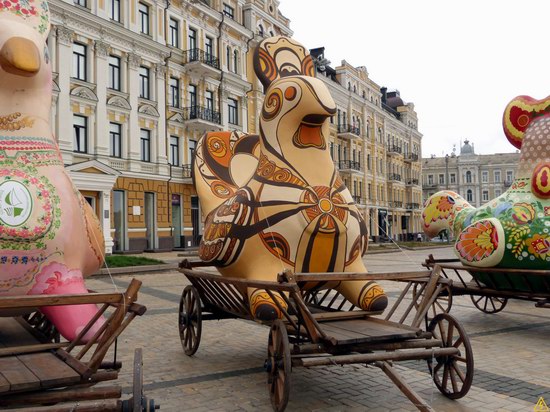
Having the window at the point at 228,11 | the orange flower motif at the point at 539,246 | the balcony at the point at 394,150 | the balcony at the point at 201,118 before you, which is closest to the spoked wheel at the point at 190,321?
the orange flower motif at the point at 539,246

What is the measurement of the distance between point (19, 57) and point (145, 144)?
21087mm

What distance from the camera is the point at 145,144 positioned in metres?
24.5

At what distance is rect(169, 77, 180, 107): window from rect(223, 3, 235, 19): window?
561 centimetres

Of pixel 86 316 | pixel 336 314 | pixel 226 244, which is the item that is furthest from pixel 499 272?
pixel 86 316

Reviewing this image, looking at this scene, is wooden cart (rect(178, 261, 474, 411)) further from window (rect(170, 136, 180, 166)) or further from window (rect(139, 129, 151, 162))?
window (rect(170, 136, 180, 166))

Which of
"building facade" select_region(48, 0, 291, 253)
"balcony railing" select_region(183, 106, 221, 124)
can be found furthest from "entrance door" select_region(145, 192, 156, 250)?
"balcony railing" select_region(183, 106, 221, 124)

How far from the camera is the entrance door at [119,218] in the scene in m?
22.5

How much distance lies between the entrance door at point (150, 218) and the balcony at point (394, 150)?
2982cm

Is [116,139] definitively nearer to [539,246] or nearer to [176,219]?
[176,219]

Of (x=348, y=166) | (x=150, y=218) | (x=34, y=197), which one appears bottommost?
(x=150, y=218)

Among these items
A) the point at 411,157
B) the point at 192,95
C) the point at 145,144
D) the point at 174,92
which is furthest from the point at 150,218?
the point at 411,157

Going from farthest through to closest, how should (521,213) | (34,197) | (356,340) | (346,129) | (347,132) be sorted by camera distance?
1. (346,129)
2. (347,132)
3. (521,213)
4. (34,197)
5. (356,340)

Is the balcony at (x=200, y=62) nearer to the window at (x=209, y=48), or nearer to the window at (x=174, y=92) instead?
the window at (x=209, y=48)

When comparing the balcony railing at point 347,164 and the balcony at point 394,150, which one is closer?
the balcony railing at point 347,164
